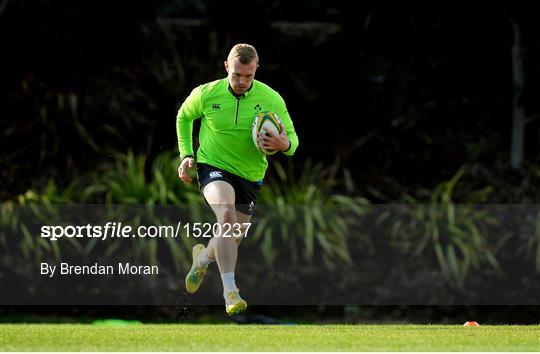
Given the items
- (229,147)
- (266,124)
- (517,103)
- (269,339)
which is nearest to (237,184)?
(229,147)

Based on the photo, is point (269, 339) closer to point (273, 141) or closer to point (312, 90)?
point (273, 141)

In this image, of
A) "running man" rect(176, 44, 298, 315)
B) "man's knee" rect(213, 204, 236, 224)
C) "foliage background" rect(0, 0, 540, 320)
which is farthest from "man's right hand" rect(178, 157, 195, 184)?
"foliage background" rect(0, 0, 540, 320)

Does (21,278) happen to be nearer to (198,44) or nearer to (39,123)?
(39,123)

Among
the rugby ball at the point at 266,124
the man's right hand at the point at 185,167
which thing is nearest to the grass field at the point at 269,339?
the man's right hand at the point at 185,167

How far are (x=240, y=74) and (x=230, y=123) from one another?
0.50m

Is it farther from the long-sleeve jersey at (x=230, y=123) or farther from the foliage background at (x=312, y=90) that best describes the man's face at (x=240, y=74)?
the foliage background at (x=312, y=90)

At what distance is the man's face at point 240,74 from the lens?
356 inches

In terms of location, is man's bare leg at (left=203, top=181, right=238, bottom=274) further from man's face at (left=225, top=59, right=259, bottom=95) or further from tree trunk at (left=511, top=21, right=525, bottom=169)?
tree trunk at (left=511, top=21, right=525, bottom=169)

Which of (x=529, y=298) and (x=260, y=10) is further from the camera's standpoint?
(x=260, y=10)

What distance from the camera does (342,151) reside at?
15.7m

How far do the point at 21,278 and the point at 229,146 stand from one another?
17.9 ft

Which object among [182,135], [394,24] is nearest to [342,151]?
[394,24]

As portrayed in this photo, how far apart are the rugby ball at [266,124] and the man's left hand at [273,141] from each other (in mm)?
32

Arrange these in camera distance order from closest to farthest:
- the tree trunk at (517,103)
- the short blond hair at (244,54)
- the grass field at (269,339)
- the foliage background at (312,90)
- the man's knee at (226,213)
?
1. the grass field at (269,339)
2. the short blond hair at (244,54)
3. the man's knee at (226,213)
4. the foliage background at (312,90)
5. the tree trunk at (517,103)
